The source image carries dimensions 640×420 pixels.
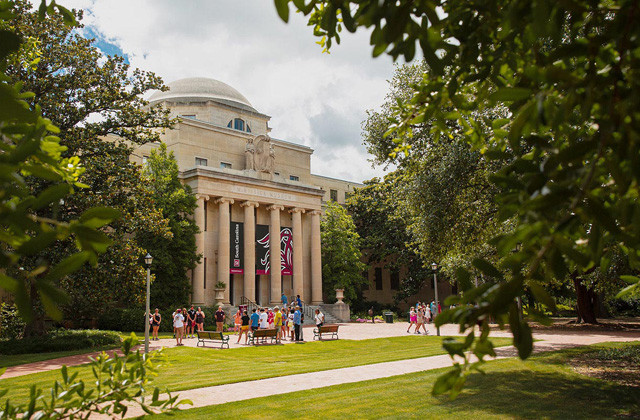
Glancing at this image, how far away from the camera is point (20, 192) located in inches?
90.7

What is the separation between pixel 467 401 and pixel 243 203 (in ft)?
113

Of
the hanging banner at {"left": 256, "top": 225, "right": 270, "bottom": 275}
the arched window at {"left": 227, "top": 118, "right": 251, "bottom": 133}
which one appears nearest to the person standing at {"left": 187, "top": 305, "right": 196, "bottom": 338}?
the hanging banner at {"left": 256, "top": 225, "right": 270, "bottom": 275}

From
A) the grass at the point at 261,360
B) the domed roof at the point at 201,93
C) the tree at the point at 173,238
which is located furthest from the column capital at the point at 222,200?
the grass at the point at 261,360

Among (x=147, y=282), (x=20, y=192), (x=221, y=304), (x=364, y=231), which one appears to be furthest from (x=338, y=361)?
(x=364, y=231)

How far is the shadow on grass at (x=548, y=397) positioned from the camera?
9914 mm

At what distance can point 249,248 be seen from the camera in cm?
4344

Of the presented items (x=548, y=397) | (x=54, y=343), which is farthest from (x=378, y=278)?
(x=548, y=397)

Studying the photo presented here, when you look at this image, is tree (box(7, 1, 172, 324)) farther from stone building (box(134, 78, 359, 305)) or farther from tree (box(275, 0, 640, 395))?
tree (box(275, 0, 640, 395))

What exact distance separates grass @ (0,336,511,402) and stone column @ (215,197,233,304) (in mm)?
16407

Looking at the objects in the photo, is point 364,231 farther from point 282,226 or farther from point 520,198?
point 520,198

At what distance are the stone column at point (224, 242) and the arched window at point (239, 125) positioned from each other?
12.2 m

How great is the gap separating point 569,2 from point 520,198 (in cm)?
73

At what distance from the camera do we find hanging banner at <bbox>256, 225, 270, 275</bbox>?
4459cm

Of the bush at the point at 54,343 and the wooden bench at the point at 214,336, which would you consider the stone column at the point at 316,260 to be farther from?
the bush at the point at 54,343
